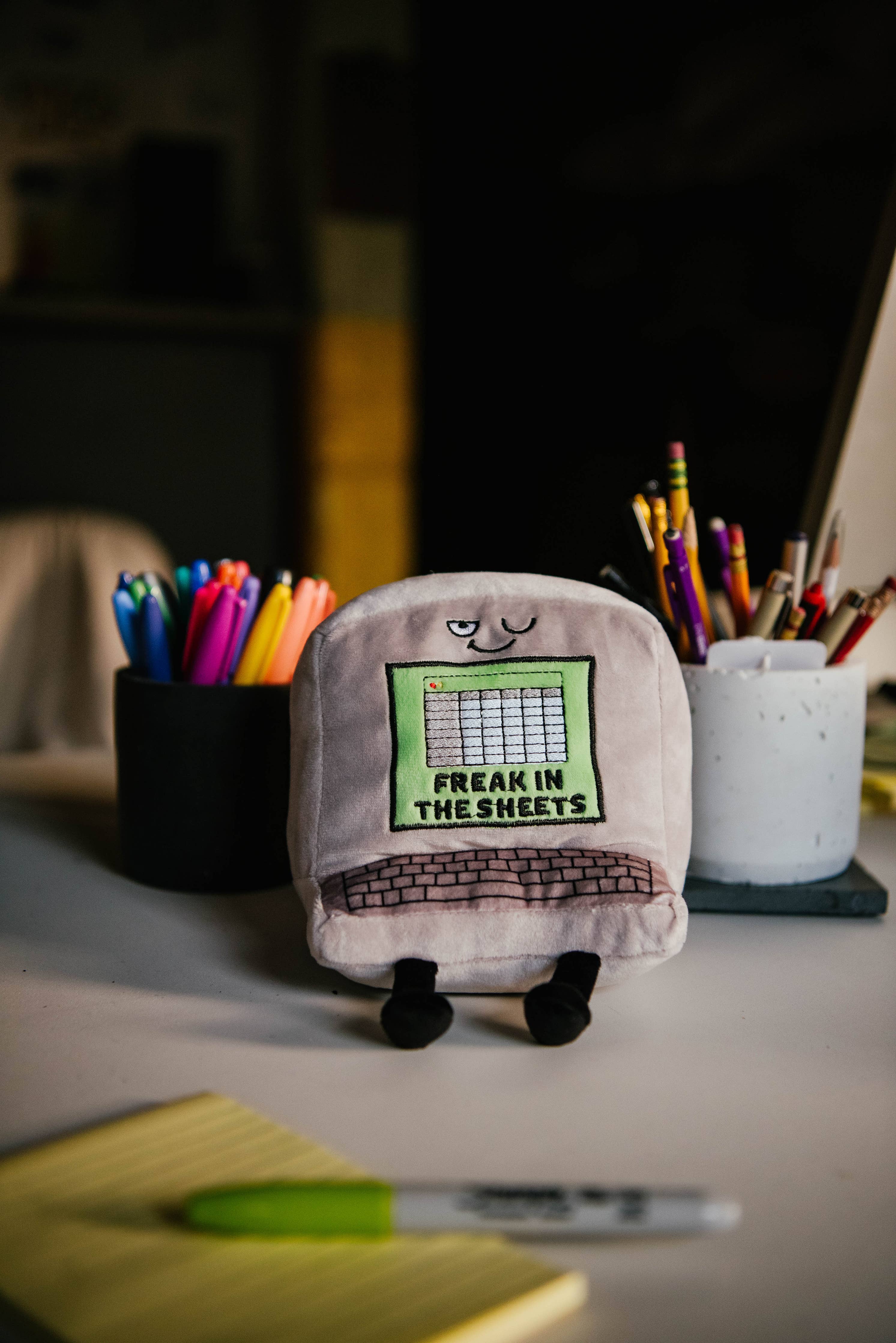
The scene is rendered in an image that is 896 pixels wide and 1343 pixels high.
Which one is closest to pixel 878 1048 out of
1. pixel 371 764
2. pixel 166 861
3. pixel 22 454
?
pixel 371 764

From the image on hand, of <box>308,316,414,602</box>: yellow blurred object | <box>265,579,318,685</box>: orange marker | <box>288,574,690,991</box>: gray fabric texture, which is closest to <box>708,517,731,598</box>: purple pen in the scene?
<box>288,574,690,991</box>: gray fabric texture

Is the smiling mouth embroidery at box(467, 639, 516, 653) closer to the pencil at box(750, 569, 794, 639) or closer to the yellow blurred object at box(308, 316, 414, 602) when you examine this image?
the pencil at box(750, 569, 794, 639)

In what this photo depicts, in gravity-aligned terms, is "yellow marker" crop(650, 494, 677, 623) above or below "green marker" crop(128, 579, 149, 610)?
above

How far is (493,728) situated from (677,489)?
0.19 m

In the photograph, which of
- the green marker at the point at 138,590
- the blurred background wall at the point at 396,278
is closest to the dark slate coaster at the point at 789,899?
the green marker at the point at 138,590

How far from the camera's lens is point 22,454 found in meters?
2.28

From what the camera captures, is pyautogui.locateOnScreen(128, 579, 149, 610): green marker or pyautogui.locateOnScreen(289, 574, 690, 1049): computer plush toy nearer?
pyautogui.locateOnScreen(289, 574, 690, 1049): computer plush toy

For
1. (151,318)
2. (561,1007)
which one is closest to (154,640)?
(561,1007)

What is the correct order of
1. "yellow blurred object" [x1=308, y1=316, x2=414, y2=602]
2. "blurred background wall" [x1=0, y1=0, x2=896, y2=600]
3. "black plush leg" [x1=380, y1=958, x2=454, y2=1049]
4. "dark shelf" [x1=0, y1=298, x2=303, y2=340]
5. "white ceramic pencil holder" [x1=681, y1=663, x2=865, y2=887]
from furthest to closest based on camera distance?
"yellow blurred object" [x1=308, y1=316, x2=414, y2=602]
"dark shelf" [x1=0, y1=298, x2=303, y2=340]
"blurred background wall" [x1=0, y1=0, x2=896, y2=600]
"white ceramic pencil holder" [x1=681, y1=663, x2=865, y2=887]
"black plush leg" [x1=380, y1=958, x2=454, y2=1049]

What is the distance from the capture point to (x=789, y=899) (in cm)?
55

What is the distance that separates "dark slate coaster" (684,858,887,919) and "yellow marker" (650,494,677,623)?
14cm

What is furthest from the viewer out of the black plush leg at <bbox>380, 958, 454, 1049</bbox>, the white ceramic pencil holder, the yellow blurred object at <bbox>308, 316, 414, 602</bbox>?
the yellow blurred object at <bbox>308, 316, 414, 602</bbox>

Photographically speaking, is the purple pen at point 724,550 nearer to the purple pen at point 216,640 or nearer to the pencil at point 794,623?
the pencil at point 794,623

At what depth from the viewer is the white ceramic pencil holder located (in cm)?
54
